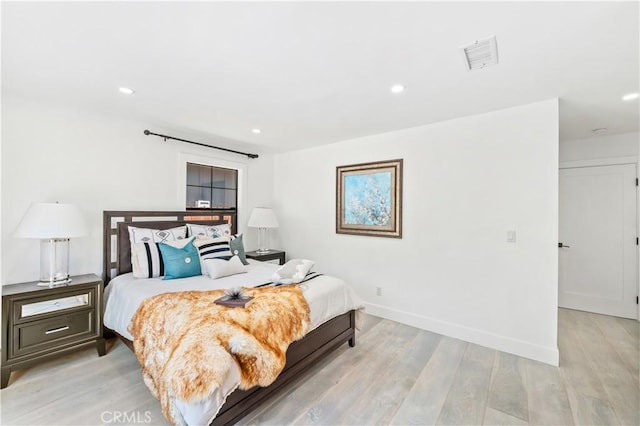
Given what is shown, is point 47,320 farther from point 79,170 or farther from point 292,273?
→ point 292,273

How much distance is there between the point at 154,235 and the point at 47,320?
111cm

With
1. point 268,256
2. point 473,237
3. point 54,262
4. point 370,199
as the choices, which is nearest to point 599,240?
point 473,237

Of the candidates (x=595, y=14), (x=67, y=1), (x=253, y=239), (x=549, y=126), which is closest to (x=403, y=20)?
(x=595, y=14)

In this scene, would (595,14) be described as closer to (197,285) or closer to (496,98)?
(496,98)

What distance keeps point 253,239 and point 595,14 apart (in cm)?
436

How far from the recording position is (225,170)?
14.1 feet

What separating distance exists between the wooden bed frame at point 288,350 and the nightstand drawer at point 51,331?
36 centimetres

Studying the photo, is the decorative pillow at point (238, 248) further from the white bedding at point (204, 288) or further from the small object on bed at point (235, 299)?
the small object on bed at point (235, 299)

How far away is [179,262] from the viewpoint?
2818 mm

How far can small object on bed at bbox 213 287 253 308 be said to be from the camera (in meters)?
2.01

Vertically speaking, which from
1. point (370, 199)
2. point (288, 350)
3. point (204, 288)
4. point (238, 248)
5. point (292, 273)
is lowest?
point (288, 350)

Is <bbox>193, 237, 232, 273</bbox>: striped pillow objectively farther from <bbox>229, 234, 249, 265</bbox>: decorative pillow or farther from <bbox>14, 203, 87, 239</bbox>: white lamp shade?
<bbox>14, 203, 87, 239</bbox>: white lamp shade

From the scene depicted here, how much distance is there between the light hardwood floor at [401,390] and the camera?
186cm

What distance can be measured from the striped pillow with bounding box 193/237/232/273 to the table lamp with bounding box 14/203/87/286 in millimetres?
1012
